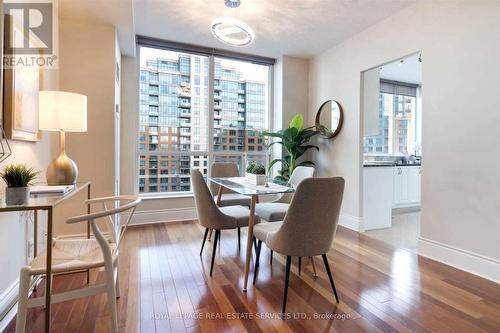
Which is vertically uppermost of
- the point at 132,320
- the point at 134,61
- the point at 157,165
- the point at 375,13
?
the point at 375,13

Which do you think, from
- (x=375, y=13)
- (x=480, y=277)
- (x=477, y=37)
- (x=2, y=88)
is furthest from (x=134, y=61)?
(x=480, y=277)

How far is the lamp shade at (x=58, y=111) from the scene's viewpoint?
1893 mm

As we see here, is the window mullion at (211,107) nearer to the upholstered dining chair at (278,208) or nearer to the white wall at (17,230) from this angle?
the upholstered dining chair at (278,208)

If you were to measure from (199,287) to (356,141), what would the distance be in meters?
2.72

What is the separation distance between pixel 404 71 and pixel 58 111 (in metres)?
5.45

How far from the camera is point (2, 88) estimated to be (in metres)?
1.63

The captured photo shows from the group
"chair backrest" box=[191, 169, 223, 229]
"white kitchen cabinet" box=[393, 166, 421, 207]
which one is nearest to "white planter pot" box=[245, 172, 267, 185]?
"chair backrest" box=[191, 169, 223, 229]

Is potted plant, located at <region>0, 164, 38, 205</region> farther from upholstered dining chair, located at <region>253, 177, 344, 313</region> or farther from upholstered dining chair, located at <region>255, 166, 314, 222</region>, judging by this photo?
upholstered dining chair, located at <region>255, 166, 314, 222</region>

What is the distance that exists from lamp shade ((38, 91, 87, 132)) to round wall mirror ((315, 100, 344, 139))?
126 inches

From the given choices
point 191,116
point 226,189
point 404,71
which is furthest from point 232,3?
point 404,71

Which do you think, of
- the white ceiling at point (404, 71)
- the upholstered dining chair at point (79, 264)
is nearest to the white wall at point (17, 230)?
the upholstered dining chair at point (79, 264)

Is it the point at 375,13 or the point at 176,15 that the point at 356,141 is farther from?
the point at 176,15

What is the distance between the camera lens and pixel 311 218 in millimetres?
1699

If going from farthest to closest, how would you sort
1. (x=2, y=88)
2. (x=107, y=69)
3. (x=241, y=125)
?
(x=241, y=125), (x=107, y=69), (x=2, y=88)
